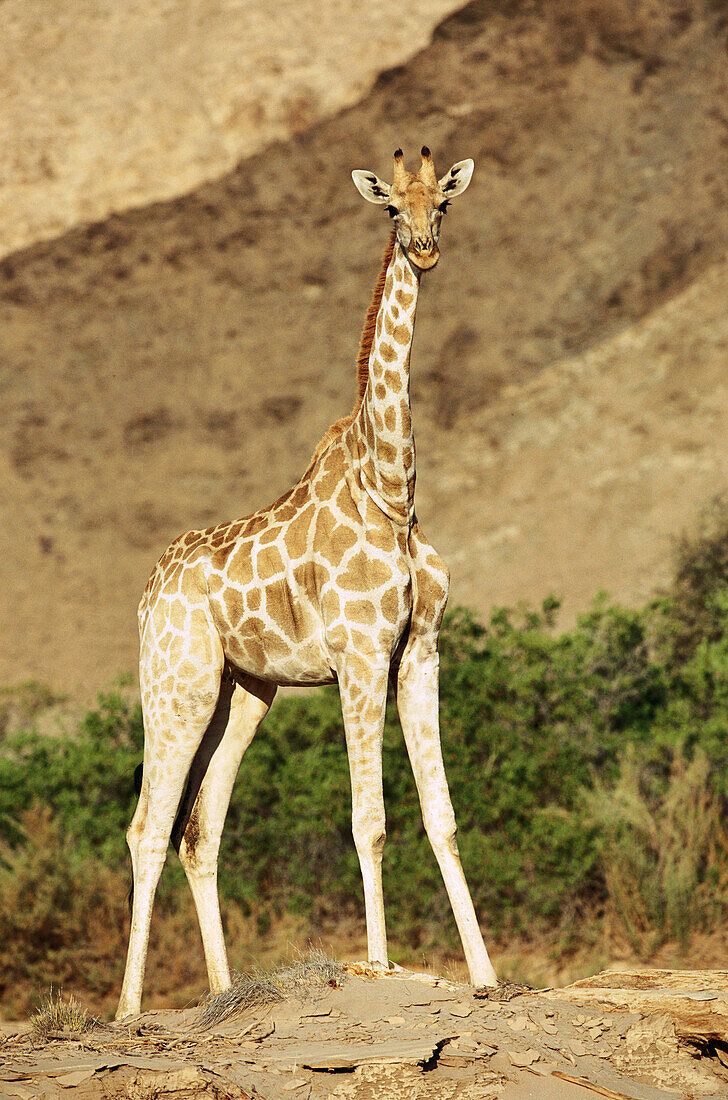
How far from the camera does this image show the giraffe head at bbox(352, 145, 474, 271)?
233 inches

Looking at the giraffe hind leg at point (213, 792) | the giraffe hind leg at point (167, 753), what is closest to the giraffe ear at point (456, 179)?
the giraffe hind leg at point (167, 753)

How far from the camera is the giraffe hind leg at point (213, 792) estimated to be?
678 centimetres

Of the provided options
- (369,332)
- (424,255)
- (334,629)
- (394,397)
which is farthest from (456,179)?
(334,629)

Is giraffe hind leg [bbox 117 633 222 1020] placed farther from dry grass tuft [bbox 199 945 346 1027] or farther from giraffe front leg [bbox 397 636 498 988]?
giraffe front leg [bbox 397 636 498 988]

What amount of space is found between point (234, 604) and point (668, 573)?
1552 centimetres

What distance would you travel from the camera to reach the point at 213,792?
6.91m

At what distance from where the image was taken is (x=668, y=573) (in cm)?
2078

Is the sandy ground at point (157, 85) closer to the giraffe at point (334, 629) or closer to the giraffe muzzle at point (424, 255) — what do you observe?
the giraffe at point (334, 629)

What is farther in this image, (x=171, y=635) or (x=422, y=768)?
(x=171, y=635)

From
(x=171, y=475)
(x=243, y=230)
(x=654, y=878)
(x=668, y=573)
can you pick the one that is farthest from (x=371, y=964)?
(x=243, y=230)

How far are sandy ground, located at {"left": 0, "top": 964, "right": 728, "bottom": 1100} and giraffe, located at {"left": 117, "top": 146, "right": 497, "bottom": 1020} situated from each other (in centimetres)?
53

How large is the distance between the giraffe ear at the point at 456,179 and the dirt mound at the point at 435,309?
17.8m

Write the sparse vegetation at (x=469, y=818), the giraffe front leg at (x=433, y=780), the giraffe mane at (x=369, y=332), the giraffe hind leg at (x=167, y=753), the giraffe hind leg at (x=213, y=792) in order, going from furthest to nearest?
1. the sparse vegetation at (x=469, y=818)
2. the giraffe hind leg at (x=213, y=792)
3. the giraffe hind leg at (x=167, y=753)
4. the giraffe mane at (x=369, y=332)
5. the giraffe front leg at (x=433, y=780)

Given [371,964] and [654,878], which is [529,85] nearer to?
[654,878]
